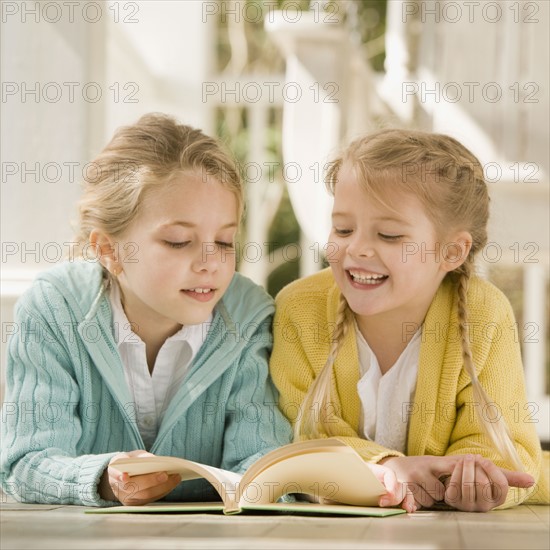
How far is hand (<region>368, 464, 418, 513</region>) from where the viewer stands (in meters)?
1.37

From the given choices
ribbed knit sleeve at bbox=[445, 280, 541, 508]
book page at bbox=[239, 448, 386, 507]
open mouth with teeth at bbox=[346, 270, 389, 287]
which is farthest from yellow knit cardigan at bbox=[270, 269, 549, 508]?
book page at bbox=[239, 448, 386, 507]

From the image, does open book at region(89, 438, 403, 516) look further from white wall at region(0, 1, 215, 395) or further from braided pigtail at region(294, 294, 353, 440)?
white wall at region(0, 1, 215, 395)

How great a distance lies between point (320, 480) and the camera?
137 cm

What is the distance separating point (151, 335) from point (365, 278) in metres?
0.39

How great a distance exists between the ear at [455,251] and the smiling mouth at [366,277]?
126mm

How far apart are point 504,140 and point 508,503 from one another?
126 cm

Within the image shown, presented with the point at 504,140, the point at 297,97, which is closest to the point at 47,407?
the point at 504,140

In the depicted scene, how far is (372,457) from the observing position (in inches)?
59.1

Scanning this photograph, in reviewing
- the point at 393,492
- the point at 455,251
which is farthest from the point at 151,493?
the point at 455,251

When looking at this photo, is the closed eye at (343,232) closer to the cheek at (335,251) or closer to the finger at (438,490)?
the cheek at (335,251)

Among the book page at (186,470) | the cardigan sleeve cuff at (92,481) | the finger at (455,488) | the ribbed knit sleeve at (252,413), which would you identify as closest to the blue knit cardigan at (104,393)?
the ribbed knit sleeve at (252,413)

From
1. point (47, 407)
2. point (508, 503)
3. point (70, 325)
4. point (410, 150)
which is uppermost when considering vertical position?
point (410, 150)

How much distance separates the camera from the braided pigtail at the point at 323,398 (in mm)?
1619

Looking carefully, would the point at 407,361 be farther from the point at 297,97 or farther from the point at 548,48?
the point at 297,97
